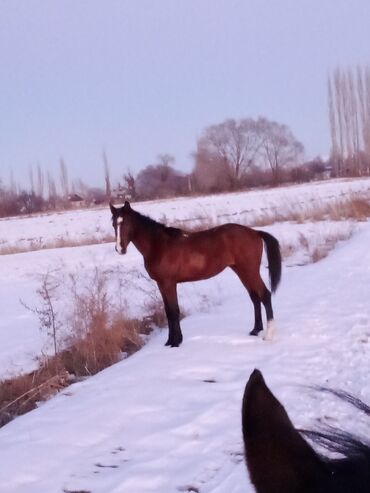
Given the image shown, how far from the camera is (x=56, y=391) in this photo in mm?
6035

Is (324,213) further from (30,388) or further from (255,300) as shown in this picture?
(30,388)

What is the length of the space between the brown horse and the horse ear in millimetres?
6077

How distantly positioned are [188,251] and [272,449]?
6196 mm

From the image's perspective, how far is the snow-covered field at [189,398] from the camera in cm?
358

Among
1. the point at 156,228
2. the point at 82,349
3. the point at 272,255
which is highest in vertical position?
the point at 156,228

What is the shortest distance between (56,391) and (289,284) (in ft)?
15.9

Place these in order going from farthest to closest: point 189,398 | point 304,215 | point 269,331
A: point 304,215
point 269,331
point 189,398

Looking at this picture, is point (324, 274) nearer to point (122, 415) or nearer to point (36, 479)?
point (122, 415)

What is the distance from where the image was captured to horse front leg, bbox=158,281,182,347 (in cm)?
675

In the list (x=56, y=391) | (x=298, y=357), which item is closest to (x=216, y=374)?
(x=298, y=357)

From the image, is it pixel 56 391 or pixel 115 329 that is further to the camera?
pixel 115 329

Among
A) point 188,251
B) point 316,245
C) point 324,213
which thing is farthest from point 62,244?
point 188,251

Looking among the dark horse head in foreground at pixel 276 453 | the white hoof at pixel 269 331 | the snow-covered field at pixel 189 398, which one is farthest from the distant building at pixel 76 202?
the dark horse head in foreground at pixel 276 453

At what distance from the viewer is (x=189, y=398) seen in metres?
4.80
